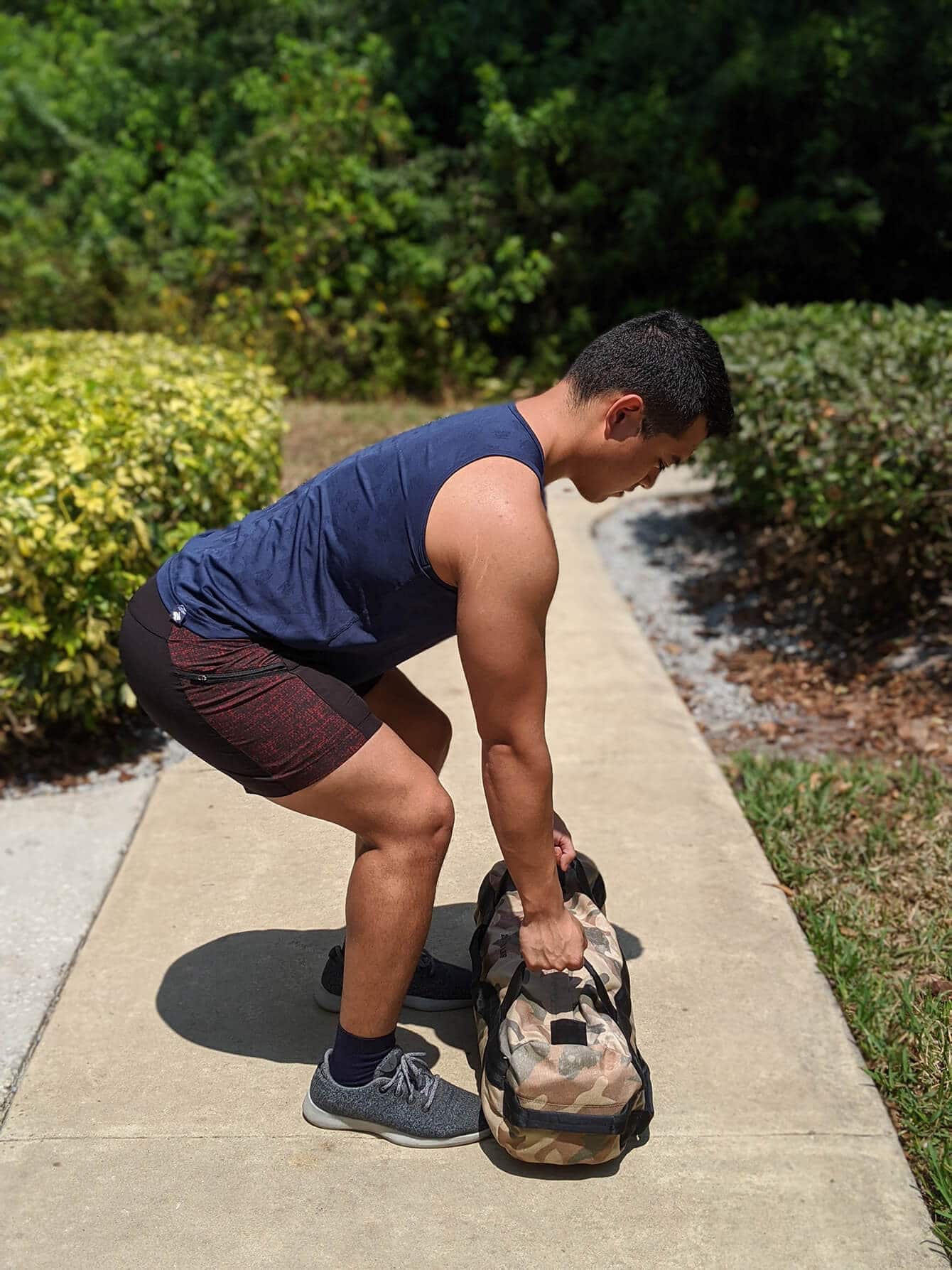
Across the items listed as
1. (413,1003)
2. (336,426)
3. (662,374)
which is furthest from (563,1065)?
(336,426)

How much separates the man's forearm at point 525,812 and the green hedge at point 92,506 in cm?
222

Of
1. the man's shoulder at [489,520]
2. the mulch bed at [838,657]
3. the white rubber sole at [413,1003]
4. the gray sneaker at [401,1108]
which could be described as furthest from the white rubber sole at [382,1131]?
the mulch bed at [838,657]

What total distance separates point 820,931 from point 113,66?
13250 millimetres

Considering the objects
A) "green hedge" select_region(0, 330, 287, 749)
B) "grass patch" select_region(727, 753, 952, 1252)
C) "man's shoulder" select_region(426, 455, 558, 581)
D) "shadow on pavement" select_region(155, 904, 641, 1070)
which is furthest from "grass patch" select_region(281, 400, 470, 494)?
"man's shoulder" select_region(426, 455, 558, 581)

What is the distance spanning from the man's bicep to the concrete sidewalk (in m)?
0.95

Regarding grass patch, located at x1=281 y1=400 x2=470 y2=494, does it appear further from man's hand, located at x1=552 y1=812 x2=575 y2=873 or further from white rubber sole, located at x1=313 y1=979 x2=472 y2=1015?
man's hand, located at x1=552 y1=812 x2=575 y2=873

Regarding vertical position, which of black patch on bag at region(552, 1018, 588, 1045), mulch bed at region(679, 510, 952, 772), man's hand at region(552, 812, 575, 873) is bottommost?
mulch bed at region(679, 510, 952, 772)

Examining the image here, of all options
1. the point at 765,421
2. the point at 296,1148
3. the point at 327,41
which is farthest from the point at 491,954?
the point at 327,41

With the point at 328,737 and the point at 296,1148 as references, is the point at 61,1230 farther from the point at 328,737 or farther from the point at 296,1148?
the point at 328,737

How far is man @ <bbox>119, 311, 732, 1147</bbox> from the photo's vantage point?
2.37 m

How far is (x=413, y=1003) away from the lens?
3146 millimetres

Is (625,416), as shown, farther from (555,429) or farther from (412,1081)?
(412,1081)

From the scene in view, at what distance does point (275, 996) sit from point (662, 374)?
5.73 ft

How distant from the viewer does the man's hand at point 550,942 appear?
250cm
